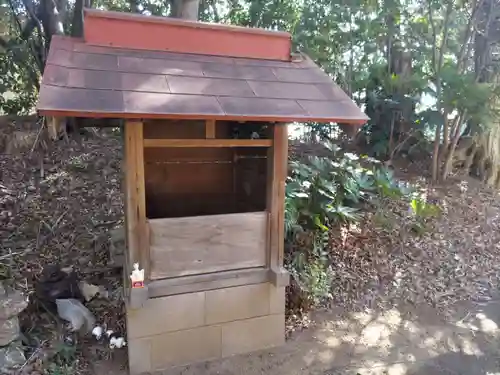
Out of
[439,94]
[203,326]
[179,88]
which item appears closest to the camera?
[179,88]

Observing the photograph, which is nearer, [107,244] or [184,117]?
[184,117]

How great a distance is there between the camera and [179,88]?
9.03ft

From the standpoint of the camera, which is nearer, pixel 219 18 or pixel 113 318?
pixel 113 318

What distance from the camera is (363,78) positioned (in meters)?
7.23

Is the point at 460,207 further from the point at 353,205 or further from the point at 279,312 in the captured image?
the point at 279,312

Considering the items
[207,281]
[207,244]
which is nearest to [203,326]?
[207,281]

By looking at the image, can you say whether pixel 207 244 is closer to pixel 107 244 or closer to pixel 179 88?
pixel 179 88

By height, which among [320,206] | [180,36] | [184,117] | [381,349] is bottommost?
[381,349]

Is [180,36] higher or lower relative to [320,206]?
higher

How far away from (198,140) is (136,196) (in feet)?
1.91

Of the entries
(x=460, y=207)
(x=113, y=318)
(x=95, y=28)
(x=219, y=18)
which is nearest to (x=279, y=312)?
(x=113, y=318)

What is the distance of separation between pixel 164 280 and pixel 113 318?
0.86 m

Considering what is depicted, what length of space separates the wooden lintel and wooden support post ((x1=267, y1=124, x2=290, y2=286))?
0.12 meters

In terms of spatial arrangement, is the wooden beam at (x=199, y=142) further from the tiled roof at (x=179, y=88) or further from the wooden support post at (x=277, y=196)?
the tiled roof at (x=179, y=88)
